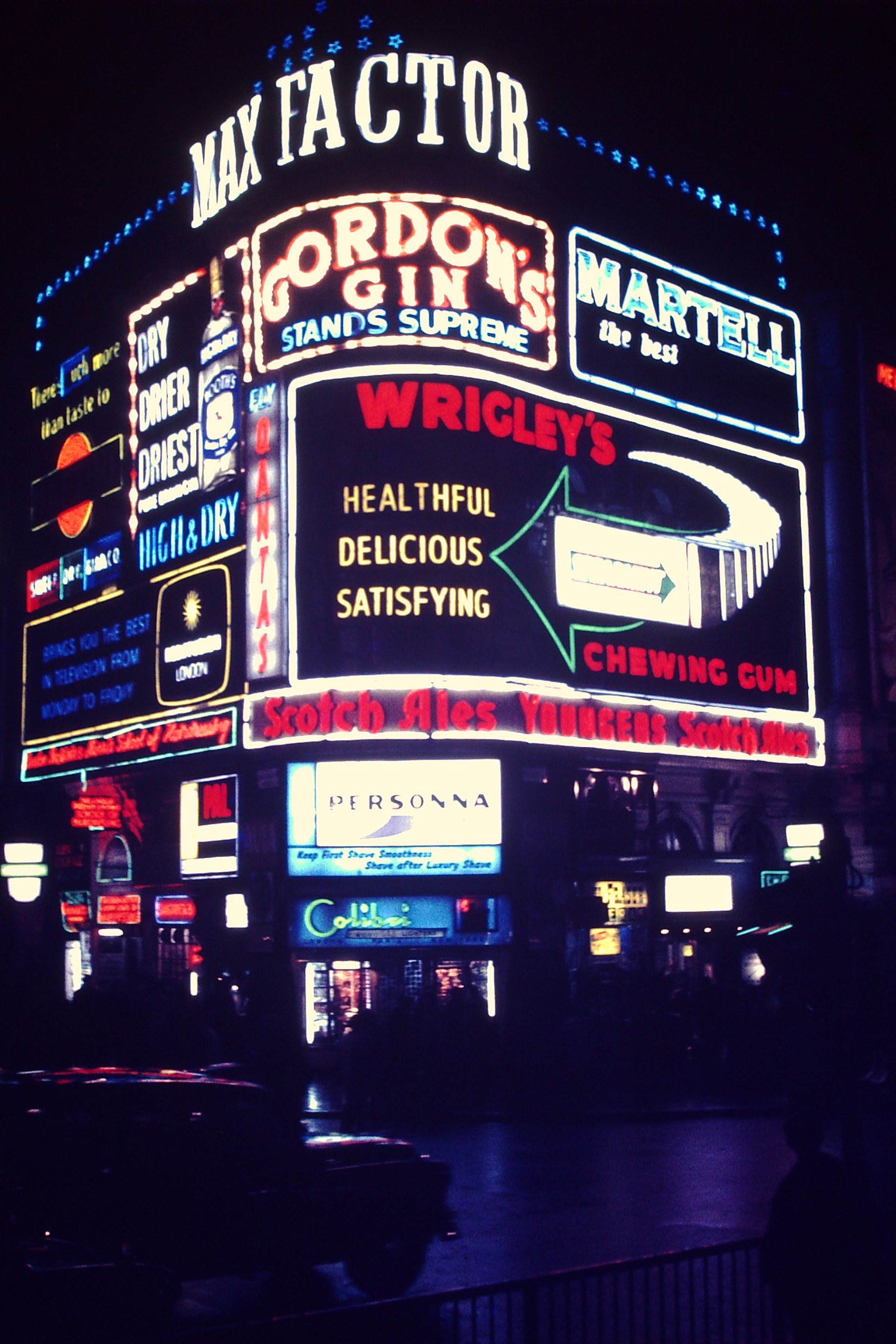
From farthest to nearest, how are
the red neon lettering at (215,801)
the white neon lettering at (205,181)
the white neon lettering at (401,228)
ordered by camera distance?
the white neon lettering at (205,181) → the red neon lettering at (215,801) → the white neon lettering at (401,228)

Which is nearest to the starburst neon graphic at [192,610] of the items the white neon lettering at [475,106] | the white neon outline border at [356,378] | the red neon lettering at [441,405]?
the white neon outline border at [356,378]

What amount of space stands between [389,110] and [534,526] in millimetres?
9799

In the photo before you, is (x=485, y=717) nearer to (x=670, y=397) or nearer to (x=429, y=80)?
(x=670, y=397)

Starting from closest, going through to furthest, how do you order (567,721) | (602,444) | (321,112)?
(567,721) < (321,112) < (602,444)

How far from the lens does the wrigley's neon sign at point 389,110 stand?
3161 centimetres

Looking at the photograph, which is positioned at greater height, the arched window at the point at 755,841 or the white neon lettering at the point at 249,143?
the white neon lettering at the point at 249,143

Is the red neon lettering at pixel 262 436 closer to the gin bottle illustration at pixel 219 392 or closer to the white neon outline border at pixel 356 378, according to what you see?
the white neon outline border at pixel 356 378

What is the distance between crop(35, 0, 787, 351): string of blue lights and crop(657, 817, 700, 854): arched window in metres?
15.6

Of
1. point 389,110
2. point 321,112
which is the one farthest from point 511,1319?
point 321,112

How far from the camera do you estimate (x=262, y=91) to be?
109ft

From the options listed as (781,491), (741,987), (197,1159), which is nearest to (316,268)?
(781,491)

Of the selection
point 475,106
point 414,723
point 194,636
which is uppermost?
point 475,106

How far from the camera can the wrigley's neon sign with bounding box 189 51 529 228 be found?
3161 cm

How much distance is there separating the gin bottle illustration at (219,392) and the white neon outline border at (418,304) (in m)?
1.26
